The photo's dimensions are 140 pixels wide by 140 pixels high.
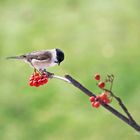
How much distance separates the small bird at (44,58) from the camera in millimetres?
4168

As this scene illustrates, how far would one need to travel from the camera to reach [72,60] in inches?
337

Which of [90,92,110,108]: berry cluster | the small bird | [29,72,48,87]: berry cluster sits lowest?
the small bird

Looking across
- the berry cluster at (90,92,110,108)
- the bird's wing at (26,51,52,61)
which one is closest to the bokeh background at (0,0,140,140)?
the bird's wing at (26,51,52,61)

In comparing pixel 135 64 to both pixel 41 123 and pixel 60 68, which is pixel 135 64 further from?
pixel 41 123

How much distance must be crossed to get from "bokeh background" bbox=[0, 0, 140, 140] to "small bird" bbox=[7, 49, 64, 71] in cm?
263

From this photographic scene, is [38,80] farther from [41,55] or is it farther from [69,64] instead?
[69,64]

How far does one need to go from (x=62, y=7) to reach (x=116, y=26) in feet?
3.97

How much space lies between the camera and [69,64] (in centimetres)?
847

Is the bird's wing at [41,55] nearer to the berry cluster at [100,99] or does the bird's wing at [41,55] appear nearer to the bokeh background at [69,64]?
the berry cluster at [100,99]

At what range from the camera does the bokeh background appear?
7242 mm

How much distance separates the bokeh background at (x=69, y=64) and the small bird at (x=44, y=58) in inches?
103

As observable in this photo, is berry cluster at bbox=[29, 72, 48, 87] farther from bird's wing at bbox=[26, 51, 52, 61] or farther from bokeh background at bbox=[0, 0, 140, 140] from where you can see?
bokeh background at bbox=[0, 0, 140, 140]

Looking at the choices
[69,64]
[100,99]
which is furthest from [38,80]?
[69,64]

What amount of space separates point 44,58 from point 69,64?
408 centimetres
